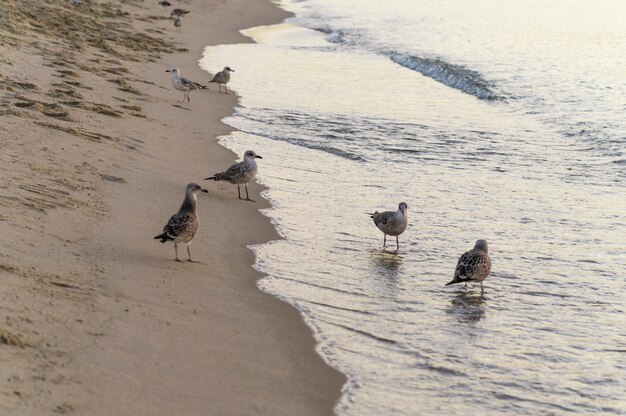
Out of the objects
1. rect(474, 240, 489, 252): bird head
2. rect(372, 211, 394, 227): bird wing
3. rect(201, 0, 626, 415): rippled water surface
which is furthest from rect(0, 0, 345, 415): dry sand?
rect(474, 240, 489, 252): bird head

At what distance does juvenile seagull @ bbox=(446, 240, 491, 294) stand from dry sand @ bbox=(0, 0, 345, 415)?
6.13 feet

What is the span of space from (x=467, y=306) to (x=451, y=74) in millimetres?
18115

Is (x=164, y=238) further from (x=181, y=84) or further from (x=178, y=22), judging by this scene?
(x=178, y=22)

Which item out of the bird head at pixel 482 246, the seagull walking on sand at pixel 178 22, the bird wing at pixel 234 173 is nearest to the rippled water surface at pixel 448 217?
the bird head at pixel 482 246

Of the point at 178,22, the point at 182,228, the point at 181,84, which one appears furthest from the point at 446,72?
the point at 182,228

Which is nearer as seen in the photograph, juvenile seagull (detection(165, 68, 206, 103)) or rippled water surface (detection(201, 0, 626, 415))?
rippled water surface (detection(201, 0, 626, 415))

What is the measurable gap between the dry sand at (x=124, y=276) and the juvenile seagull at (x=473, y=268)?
1.87 meters

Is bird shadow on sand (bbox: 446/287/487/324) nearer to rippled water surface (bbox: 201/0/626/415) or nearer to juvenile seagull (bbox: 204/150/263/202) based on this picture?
rippled water surface (bbox: 201/0/626/415)

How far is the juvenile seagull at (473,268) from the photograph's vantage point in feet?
30.9

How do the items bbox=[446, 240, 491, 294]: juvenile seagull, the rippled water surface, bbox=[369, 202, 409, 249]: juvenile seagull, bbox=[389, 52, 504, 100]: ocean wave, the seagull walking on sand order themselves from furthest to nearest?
1. the seagull walking on sand
2. bbox=[389, 52, 504, 100]: ocean wave
3. bbox=[369, 202, 409, 249]: juvenile seagull
4. bbox=[446, 240, 491, 294]: juvenile seagull
5. the rippled water surface

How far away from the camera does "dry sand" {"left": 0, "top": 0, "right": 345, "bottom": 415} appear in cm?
654

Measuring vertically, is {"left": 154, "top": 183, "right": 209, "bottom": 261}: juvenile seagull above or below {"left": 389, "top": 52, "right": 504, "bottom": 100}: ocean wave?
below

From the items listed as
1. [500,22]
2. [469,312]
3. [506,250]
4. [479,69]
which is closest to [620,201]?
[506,250]

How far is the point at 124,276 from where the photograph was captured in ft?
28.0
